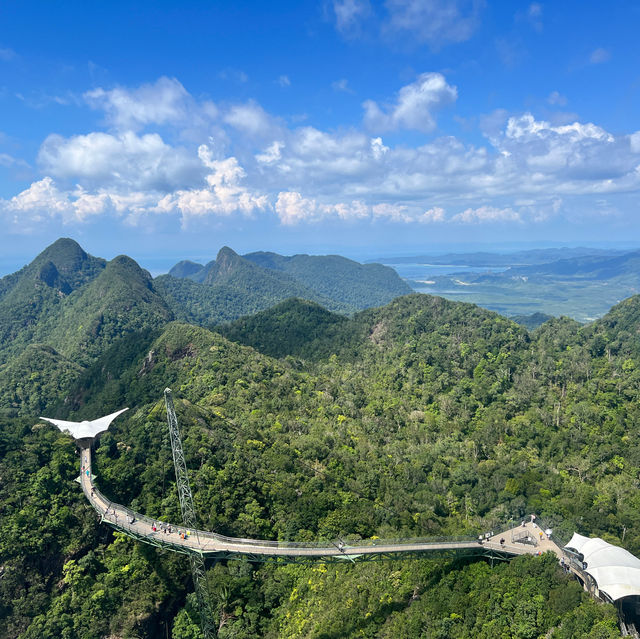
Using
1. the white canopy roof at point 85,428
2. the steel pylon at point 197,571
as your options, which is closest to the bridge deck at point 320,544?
the steel pylon at point 197,571

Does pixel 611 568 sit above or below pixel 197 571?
above

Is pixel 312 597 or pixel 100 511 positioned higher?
pixel 100 511

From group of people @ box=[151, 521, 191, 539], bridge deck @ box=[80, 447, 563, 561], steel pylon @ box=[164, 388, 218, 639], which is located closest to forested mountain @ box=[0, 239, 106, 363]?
group of people @ box=[151, 521, 191, 539]

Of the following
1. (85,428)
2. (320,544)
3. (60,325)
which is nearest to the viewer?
(320,544)

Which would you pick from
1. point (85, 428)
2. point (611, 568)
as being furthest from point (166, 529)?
point (611, 568)

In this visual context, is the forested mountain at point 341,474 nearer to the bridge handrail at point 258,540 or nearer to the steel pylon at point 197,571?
the steel pylon at point 197,571

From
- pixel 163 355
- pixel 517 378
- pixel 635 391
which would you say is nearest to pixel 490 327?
pixel 517 378

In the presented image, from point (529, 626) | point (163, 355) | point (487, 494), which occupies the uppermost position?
point (163, 355)

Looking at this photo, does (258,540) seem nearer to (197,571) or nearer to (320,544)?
(197,571)

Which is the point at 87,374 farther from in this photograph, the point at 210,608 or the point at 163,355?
the point at 210,608
